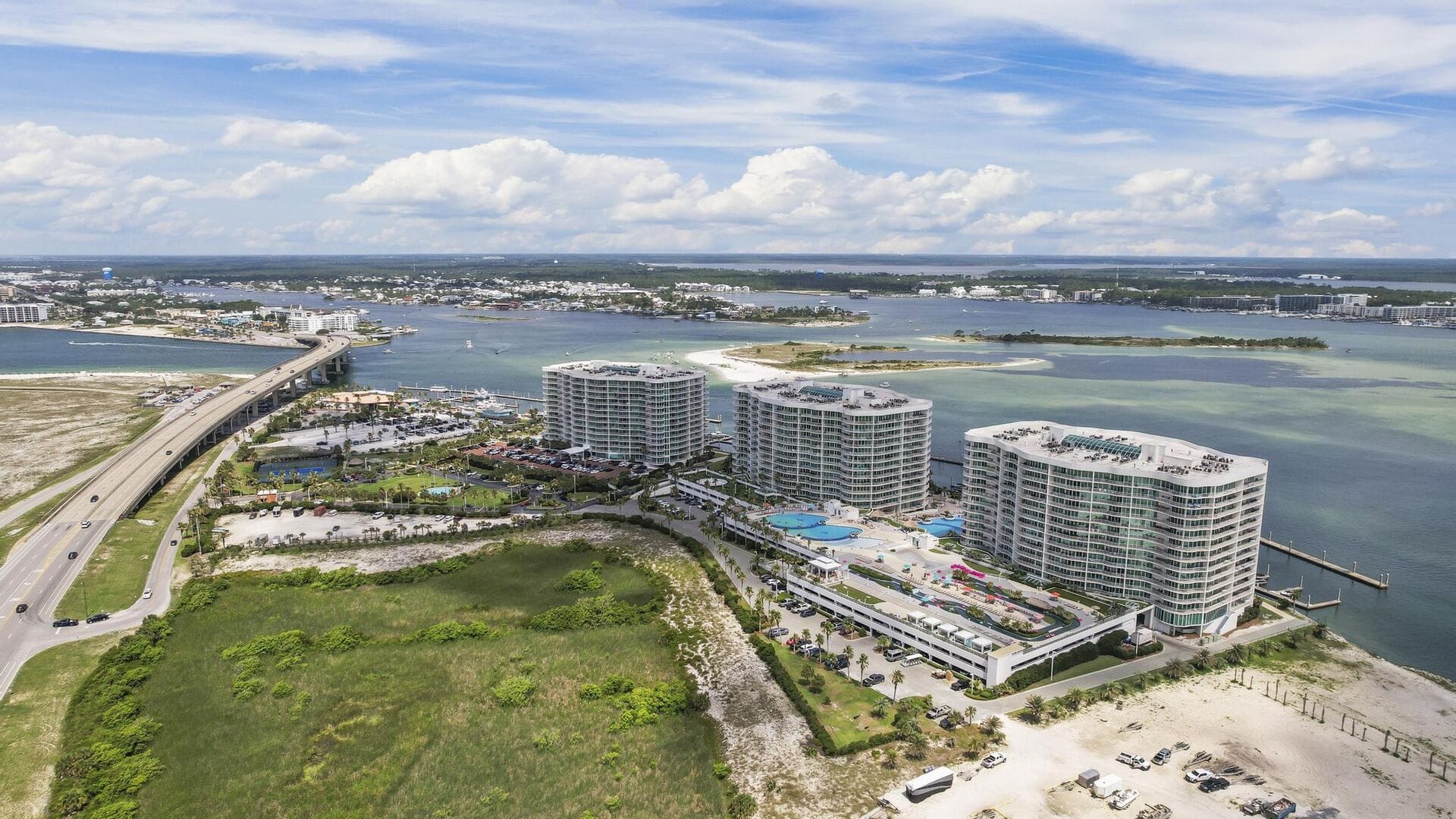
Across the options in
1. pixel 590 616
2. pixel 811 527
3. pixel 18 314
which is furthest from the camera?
pixel 18 314

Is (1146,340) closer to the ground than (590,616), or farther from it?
farther from it

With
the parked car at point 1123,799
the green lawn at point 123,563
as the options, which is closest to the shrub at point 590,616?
the green lawn at point 123,563

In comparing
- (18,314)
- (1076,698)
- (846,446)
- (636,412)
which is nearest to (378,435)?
(636,412)

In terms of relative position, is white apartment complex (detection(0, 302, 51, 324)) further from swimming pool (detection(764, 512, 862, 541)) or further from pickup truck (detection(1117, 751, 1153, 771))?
pickup truck (detection(1117, 751, 1153, 771))

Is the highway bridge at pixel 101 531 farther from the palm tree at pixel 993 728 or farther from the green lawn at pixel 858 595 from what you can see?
the palm tree at pixel 993 728

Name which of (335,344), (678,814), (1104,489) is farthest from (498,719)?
(335,344)

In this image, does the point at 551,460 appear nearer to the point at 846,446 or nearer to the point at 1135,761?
the point at 846,446

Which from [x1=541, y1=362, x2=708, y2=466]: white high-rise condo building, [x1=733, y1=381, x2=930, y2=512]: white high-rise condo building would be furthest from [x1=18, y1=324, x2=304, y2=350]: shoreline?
[x1=733, y1=381, x2=930, y2=512]: white high-rise condo building
